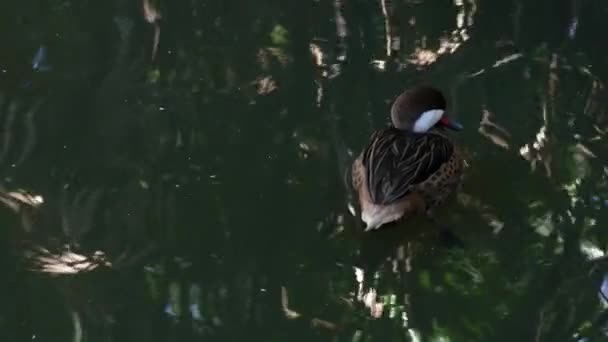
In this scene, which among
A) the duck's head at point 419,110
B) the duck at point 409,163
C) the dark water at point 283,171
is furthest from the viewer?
the duck's head at point 419,110

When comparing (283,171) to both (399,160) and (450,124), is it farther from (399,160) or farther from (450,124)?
(450,124)

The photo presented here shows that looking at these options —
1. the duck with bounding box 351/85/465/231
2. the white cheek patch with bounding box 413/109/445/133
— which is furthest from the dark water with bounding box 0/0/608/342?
the white cheek patch with bounding box 413/109/445/133

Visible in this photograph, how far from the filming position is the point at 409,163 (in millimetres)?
3994

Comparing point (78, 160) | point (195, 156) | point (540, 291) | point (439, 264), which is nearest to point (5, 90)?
point (78, 160)

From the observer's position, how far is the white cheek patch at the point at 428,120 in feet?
13.9

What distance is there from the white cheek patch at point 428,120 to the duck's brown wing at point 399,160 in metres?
0.07

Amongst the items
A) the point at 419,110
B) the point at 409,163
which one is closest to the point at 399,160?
the point at 409,163

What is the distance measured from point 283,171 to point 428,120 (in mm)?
616

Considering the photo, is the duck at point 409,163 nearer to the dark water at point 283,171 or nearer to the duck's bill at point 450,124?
→ the duck's bill at point 450,124

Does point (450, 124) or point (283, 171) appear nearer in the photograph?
point (283, 171)

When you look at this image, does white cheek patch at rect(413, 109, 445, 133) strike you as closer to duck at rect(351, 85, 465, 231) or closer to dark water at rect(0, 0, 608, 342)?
duck at rect(351, 85, 465, 231)

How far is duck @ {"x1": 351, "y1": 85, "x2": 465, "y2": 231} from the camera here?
3.88 metres

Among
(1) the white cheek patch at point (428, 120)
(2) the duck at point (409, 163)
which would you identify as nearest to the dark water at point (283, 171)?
(2) the duck at point (409, 163)

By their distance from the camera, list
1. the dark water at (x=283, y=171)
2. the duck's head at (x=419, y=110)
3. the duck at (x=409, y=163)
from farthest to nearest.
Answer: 1. the duck's head at (x=419, y=110)
2. the duck at (x=409, y=163)
3. the dark water at (x=283, y=171)
